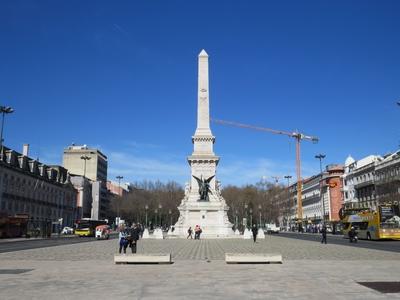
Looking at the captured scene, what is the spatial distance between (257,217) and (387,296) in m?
127

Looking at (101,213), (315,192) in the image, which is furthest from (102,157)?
(315,192)

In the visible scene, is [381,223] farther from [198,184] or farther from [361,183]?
[361,183]

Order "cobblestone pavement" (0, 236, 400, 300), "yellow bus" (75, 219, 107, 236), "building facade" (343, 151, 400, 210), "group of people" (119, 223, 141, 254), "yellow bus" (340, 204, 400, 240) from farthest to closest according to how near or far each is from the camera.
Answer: "building facade" (343, 151, 400, 210), "yellow bus" (75, 219, 107, 236), "yellow bus" (340, 204, 400, 240), "group of people" (119, 223, 141, 254), "cobblestone pavement" (0, 236, 400, 300)

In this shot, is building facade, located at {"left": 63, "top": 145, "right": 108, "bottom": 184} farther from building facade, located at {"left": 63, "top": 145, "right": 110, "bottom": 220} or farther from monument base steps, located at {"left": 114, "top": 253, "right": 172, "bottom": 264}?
monument base steps, located at {"left": 114, "top": 253, "right": 172, "bottom": 264}

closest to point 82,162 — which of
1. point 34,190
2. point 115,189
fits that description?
point 115,189

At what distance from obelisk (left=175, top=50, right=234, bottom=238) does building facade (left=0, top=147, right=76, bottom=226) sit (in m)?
23.6

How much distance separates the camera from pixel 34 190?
84688 mm

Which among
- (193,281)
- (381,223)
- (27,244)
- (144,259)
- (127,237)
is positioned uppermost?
(381,223)

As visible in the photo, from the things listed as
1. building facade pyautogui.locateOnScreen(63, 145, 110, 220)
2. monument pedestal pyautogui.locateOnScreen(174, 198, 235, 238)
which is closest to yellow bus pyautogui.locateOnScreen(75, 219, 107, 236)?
monument pedestal pyautogui.locateOnScreen(174, 198, 235, 238)

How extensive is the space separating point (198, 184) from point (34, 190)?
38481mm

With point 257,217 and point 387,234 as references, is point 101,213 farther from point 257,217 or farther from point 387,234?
point 387,234

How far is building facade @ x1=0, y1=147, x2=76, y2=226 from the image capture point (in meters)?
72.9

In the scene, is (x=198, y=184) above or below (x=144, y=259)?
above

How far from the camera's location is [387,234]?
163 ft
